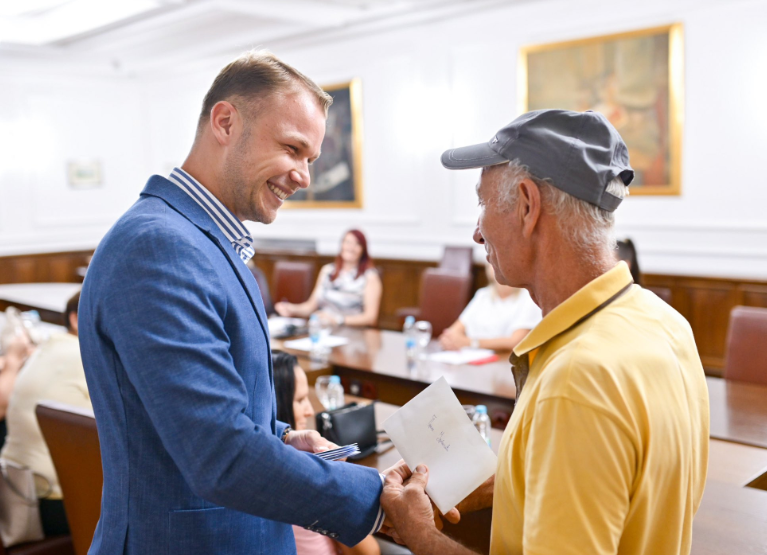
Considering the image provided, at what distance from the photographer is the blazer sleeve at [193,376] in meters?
1.08

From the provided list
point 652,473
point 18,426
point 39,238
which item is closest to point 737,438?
point 652,473

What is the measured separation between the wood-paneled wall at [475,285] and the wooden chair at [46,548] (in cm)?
448

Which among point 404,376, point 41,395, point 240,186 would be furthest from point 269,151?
point 404,376

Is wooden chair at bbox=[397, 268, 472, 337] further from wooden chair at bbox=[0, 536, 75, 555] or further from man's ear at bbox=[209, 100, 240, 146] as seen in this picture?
man's ear at bbox=[209, 100, 240, 146]

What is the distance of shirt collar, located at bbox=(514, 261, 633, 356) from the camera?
112cm

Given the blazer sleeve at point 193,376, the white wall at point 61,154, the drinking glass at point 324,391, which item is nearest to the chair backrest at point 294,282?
the drinking glass at point 324,391

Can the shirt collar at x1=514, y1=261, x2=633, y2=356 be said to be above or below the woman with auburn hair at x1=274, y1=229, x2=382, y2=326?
above

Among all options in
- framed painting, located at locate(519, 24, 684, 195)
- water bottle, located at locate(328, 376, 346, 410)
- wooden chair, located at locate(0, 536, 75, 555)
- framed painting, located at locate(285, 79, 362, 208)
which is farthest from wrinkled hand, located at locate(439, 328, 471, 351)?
framed painting, located at locate(285, 79, 362, 208)

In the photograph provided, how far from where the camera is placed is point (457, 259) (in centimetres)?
673

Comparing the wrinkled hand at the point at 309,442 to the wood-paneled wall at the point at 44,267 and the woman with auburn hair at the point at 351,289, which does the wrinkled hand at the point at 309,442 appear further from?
the wood-paneled wall at the point at 44,267

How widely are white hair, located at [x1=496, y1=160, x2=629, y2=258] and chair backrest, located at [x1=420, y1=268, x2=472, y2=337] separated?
384 cm

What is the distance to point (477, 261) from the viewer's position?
687 centimetres

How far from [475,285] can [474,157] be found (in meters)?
5.72

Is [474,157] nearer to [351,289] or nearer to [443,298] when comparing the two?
[443,298]
